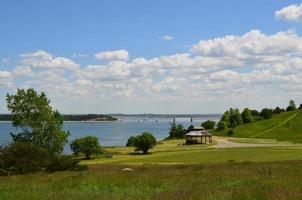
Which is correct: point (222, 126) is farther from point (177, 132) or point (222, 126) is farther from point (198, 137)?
point (198, 137)

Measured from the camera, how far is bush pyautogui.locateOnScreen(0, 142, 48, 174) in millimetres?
33438

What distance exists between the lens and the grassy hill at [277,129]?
152975 mm

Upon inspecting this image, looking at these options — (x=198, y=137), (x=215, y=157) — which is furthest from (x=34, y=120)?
(x=198, y=137)

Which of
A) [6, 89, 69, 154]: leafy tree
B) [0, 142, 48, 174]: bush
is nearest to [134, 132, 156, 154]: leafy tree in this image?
[6, 89, 69, 154]: leafy tree

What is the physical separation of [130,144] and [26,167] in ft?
360

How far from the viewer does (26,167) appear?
33.5 meters

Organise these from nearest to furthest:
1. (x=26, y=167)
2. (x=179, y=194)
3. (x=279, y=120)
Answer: (x=179, y=194) → (x=26, y=167) → (x=279, y=120)

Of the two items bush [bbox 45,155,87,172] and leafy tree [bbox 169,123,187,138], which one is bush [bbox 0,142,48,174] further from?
leafy tree [bbox 169,123,187,138]

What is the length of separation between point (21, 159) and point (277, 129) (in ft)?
445

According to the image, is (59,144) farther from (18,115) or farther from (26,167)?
(26,167)

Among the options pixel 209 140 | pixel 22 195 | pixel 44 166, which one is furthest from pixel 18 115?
pixel 209 140

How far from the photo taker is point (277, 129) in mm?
161000

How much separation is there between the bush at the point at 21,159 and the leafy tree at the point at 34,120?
34939 mm

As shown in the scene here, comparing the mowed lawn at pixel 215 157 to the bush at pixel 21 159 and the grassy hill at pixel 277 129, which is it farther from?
the grassy hill at pixel 277 129
